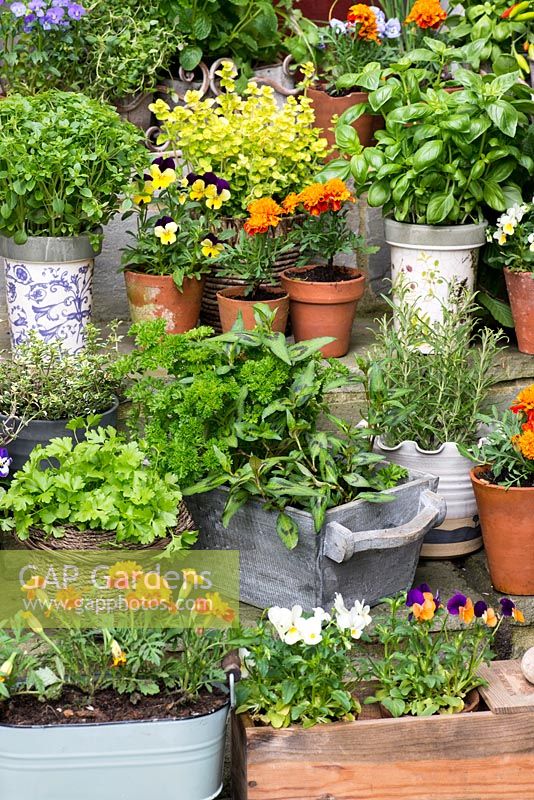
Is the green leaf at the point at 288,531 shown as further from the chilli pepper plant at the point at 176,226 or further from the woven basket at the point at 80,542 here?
the chilli pepper plant at the point at 176,226

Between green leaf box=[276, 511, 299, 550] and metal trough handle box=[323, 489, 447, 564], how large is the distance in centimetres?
8

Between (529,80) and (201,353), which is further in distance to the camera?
(529,80)

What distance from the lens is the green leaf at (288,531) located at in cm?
267

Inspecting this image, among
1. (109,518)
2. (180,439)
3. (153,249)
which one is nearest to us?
(109,518)

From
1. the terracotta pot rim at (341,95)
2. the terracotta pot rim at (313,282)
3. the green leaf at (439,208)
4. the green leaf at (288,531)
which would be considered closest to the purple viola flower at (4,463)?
the green leaf at (288,531)

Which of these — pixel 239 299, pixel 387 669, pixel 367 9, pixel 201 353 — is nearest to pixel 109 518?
pixel 201 353

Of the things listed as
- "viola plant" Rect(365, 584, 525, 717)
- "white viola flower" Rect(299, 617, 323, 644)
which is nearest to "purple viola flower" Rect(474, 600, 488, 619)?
"viola plant" Rect(365, 584, 525, 717)

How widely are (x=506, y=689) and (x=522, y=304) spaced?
5.20 feet

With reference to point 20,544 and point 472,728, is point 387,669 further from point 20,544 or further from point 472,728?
point 20,544

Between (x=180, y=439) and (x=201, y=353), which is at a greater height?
(x=201, y=353)

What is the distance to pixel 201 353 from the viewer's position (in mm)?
2793

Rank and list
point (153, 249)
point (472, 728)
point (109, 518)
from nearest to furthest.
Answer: point (472, 728), point (109, 518), point (153, 249)

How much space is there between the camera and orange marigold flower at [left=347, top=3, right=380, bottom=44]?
4004 mm

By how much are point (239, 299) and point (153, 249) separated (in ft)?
1.06
